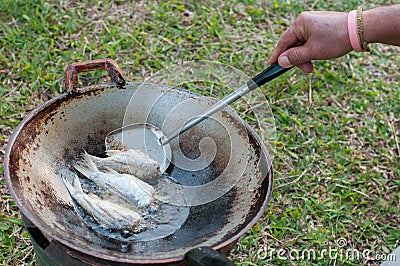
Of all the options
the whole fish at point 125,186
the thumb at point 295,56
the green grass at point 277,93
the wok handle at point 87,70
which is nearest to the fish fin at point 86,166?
the whole fish at point 125,186

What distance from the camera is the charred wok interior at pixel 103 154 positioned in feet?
5.69

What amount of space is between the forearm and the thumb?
0.25 metres

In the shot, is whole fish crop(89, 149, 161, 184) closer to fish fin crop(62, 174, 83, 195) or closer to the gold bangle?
fish fin crop(62, 174, 83, 195)

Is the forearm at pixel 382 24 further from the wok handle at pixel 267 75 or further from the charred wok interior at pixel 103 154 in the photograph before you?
the charred wok interior at pixel 103 154

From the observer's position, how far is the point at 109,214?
190 centimetres

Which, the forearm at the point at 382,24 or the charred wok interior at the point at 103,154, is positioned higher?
the forearm at the point at 382,24

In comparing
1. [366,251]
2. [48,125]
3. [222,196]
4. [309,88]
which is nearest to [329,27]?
[222,196]

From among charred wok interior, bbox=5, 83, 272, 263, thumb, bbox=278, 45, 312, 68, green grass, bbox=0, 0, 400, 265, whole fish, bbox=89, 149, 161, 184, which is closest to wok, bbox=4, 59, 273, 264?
charred wok interior, bbox=5, 83, 272, 263

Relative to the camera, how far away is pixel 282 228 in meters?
2.90

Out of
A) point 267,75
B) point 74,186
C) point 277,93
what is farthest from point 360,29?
point 277,93

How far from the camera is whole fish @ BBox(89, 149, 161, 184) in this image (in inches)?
83.1

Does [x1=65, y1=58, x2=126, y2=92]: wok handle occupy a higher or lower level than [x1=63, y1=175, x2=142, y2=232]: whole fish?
higher

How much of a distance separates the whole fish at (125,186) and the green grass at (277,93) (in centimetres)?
86

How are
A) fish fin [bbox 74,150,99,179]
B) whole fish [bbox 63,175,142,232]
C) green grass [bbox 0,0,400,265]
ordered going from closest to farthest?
whole fish [bbox 63,175,142,232], fish fin [bbox 74,150,99,179], green grass [bbox 0,0,400,265]
